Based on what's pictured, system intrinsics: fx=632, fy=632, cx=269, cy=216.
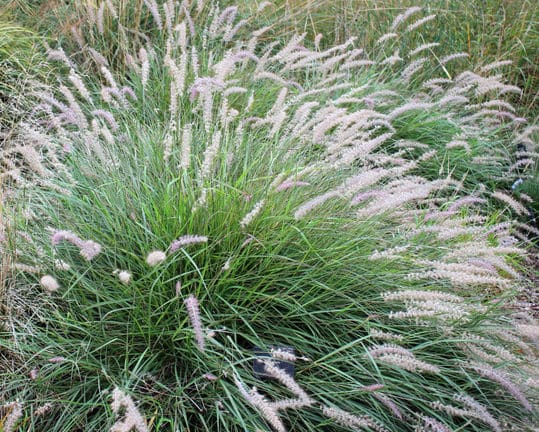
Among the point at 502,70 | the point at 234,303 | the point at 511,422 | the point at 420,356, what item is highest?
the point at 234,303

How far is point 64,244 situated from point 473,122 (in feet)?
12.6

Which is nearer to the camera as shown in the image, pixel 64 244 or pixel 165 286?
pixel 165 286

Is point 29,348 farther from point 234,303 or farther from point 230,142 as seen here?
point 230,142

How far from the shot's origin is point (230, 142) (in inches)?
127

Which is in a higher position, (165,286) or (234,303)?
(165,286)

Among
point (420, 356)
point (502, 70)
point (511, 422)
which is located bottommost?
point (502, 70)

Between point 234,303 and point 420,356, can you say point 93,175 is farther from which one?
point 420,356

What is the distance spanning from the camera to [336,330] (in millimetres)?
2615

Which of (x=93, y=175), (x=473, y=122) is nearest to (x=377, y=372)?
(x=93, y=175)

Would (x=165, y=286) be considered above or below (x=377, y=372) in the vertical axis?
above

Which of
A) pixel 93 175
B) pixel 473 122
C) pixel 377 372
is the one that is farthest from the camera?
pixel 473 122

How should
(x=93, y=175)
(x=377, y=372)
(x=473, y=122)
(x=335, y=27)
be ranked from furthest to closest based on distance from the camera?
(x=335, y=27)
(x=473, y=122)
(x=93, y=175)
(x=377, y=372)

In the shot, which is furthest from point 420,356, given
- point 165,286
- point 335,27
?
point 335,27

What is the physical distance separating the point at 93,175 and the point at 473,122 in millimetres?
3530
